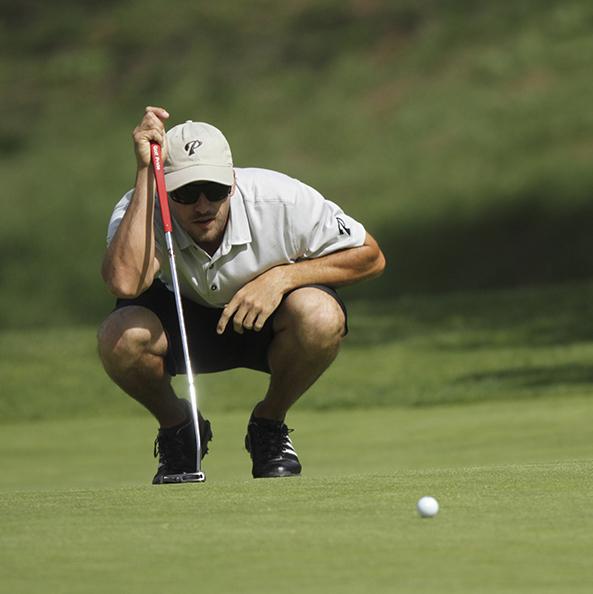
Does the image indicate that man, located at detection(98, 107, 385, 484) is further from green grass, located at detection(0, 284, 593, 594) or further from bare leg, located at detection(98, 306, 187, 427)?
green grass, located at detection(0, 284, 593, 594)

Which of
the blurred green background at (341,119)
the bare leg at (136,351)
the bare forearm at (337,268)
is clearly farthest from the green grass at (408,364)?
the blurred green background at (341,119)

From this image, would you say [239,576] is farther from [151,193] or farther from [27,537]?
[151,193]

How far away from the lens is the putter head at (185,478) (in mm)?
→ 4670

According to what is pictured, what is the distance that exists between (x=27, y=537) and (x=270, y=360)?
173cm

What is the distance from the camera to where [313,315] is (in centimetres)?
489

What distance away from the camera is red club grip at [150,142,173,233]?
15.6ft

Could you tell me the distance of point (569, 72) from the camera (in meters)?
24.6

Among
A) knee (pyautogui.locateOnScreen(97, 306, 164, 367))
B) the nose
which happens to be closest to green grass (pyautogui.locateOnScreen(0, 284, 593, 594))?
knee (pyautogui.locateOnScreen(97, 306, 164, 367))

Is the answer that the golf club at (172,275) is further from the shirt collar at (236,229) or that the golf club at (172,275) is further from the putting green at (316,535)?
the putting green at (316,535)

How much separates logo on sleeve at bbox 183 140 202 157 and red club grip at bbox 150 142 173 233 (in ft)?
0.29

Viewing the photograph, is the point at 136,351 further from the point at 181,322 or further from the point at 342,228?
the point at 342,228

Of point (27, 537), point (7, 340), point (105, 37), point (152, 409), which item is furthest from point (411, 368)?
point (105, 37)

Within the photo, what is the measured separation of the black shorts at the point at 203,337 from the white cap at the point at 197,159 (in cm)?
40

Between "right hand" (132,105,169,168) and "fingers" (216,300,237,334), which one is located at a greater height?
"right hand" (132,105,169,168)
